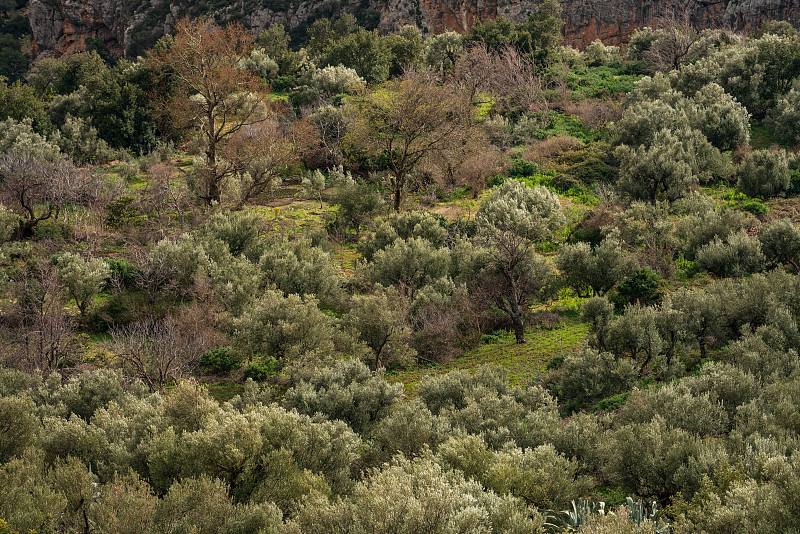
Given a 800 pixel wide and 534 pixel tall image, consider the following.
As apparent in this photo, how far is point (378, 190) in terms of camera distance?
1144 inches

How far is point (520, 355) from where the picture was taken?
15.4 m

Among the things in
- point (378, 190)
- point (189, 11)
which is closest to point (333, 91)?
point (378, 190)

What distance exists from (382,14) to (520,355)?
62.0m

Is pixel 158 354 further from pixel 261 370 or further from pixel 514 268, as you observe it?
pixel 514 268

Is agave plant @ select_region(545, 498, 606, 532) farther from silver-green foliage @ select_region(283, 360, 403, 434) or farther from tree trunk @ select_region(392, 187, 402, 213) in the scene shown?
tree trunk @ select_region(392, 187, 402, 213)

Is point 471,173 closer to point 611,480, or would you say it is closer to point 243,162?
point 243,162

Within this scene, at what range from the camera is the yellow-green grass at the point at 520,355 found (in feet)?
47.6

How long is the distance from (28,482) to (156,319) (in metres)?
9.45

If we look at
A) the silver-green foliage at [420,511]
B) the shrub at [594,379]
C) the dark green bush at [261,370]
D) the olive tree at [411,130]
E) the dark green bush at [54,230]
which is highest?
the olive tree at [411,130]

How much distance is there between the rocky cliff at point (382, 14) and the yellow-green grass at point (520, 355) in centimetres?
4279

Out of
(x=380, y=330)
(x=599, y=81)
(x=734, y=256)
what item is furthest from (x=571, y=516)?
(x=599, y=81)

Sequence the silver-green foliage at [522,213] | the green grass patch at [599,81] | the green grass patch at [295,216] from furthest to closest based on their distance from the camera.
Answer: the green grass patch at [599,81] → the green grass patch at [295,216] → the silver-green foliage at [522,213]

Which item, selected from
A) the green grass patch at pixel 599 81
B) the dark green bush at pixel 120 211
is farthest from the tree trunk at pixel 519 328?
the green grass patch at pixel 599 81

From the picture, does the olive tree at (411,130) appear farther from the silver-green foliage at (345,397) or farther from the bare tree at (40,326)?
the silver-green foliage at (345,397)
